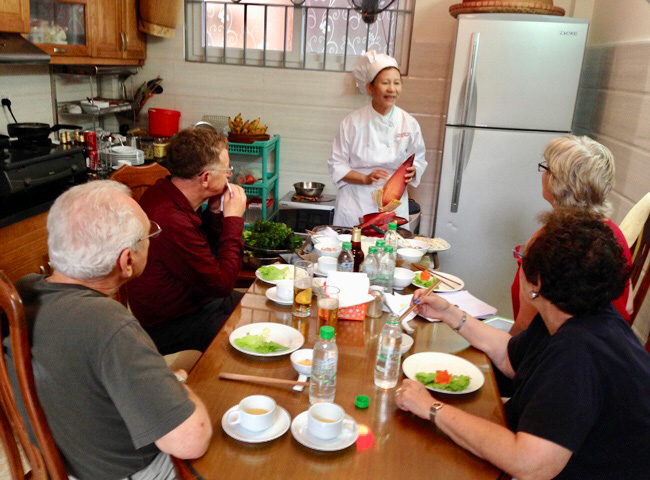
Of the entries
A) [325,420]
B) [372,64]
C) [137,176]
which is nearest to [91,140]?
[137,176]

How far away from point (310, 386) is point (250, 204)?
2768mm

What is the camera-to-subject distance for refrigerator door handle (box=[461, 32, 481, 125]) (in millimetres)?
3283

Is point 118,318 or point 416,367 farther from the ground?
point 118,318

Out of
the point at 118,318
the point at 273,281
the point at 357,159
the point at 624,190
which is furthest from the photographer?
the point at 357,159

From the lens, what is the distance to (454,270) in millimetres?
3717

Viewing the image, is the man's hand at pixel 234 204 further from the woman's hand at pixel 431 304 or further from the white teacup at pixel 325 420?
the white teacup at pixel 325 420

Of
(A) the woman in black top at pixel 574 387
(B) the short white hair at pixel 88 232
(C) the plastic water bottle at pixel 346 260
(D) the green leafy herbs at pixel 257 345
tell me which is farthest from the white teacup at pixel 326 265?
(B) the short white hair at pixel 88 232

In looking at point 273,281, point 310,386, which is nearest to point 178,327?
point 273,281

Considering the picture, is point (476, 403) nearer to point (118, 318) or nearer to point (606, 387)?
point (606, 387)

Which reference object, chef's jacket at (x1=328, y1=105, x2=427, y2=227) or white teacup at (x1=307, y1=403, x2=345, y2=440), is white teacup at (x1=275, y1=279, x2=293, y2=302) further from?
chef's jacket at (x1=328, y1=105, x2=427, y2=227)

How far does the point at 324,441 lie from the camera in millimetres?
1144

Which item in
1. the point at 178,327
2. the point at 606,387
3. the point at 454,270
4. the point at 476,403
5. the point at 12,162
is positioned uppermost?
the point at 12,162

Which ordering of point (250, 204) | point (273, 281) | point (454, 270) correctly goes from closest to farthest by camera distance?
point (273, 281) → point (454, 270) → point (250, 204)

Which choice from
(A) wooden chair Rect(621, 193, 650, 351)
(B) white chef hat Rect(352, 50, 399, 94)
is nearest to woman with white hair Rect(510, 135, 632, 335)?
(A) wooden chair Rect(621, 193, 650, 351)
